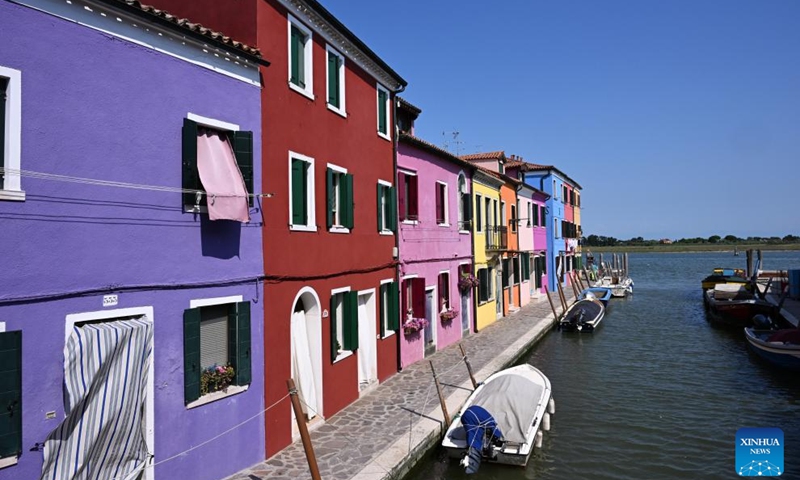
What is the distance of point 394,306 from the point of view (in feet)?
46.8

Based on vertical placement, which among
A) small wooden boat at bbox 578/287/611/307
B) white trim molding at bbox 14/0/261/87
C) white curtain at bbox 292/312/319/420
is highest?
white trim molding at bbox 14/0/261/87

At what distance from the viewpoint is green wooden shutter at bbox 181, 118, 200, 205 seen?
7414mm

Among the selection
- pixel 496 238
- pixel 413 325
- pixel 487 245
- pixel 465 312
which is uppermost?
pixel 496 238

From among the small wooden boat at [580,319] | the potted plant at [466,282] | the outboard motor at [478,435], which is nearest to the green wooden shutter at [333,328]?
the outboard motor at [478,435]

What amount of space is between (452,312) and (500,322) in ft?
21.7

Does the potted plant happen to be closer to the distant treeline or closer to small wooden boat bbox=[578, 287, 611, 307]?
small wooden boat bbox=[578, 287, 611, 307]

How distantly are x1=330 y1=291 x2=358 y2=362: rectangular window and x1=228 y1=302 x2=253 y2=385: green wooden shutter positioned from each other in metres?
3.11

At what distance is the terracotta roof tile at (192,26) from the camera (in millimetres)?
6652

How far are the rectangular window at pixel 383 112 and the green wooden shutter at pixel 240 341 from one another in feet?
23.3

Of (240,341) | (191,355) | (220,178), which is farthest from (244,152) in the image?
(191,355)

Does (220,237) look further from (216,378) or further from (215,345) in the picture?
(216,378)

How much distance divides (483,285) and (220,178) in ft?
54.2

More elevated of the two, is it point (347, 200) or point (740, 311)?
point (347, 200)

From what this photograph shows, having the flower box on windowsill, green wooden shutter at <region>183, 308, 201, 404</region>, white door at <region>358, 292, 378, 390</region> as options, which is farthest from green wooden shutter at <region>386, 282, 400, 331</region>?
green wooden shutter at <region>183, 308, 201, 404</region>
